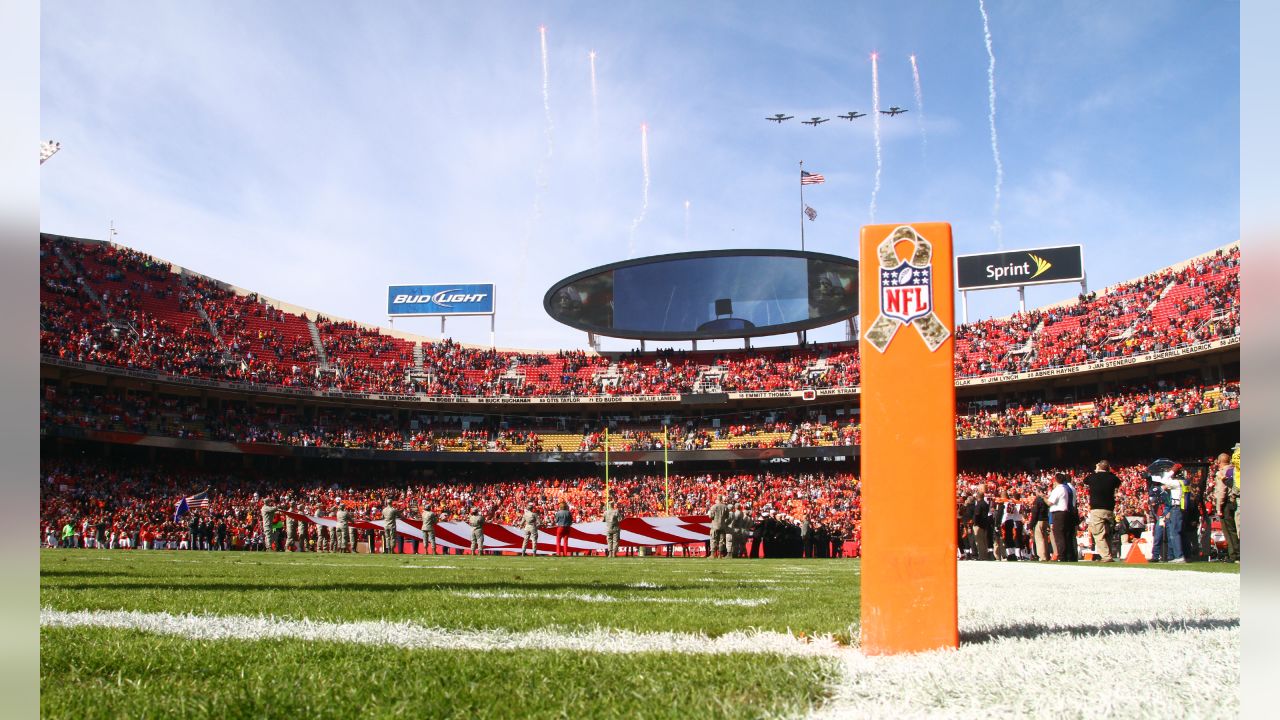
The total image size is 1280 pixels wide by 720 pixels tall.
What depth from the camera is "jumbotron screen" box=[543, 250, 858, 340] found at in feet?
159

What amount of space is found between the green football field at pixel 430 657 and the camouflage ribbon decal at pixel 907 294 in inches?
54.8

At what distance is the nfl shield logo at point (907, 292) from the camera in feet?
11.9

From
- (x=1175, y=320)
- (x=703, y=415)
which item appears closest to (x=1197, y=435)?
(x=1175, y=320)

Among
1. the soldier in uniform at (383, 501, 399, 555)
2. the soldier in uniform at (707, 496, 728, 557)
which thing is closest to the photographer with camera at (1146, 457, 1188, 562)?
the soldier in uniform at (707, 496, 728, 557)

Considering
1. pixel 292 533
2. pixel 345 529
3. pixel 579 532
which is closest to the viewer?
pixel 345 529

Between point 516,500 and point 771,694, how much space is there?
42.3 metres

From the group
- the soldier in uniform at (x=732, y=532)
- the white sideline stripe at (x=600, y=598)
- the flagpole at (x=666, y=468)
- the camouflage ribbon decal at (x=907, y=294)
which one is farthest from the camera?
the flagpole at (x=666, y=468)

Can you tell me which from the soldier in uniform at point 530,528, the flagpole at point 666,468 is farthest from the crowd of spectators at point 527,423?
the soldier in uniform at point 530,528

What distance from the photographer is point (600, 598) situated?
691 cm

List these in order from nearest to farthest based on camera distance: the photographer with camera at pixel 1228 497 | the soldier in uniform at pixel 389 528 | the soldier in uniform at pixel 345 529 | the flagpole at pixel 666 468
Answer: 1. the photographer with camera at pixel 1228 497
2. the soldier in uniform at pixel 389 528
3. the soldier in uniform at pixel 345 529
4. the flagpole at pixel 666 468

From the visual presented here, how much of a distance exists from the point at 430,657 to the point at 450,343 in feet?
172

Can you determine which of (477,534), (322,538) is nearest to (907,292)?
(477,534)

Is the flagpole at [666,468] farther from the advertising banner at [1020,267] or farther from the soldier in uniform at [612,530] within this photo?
the advertising banner at [1020,267]

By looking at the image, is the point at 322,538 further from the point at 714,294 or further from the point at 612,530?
the point at 714,294
